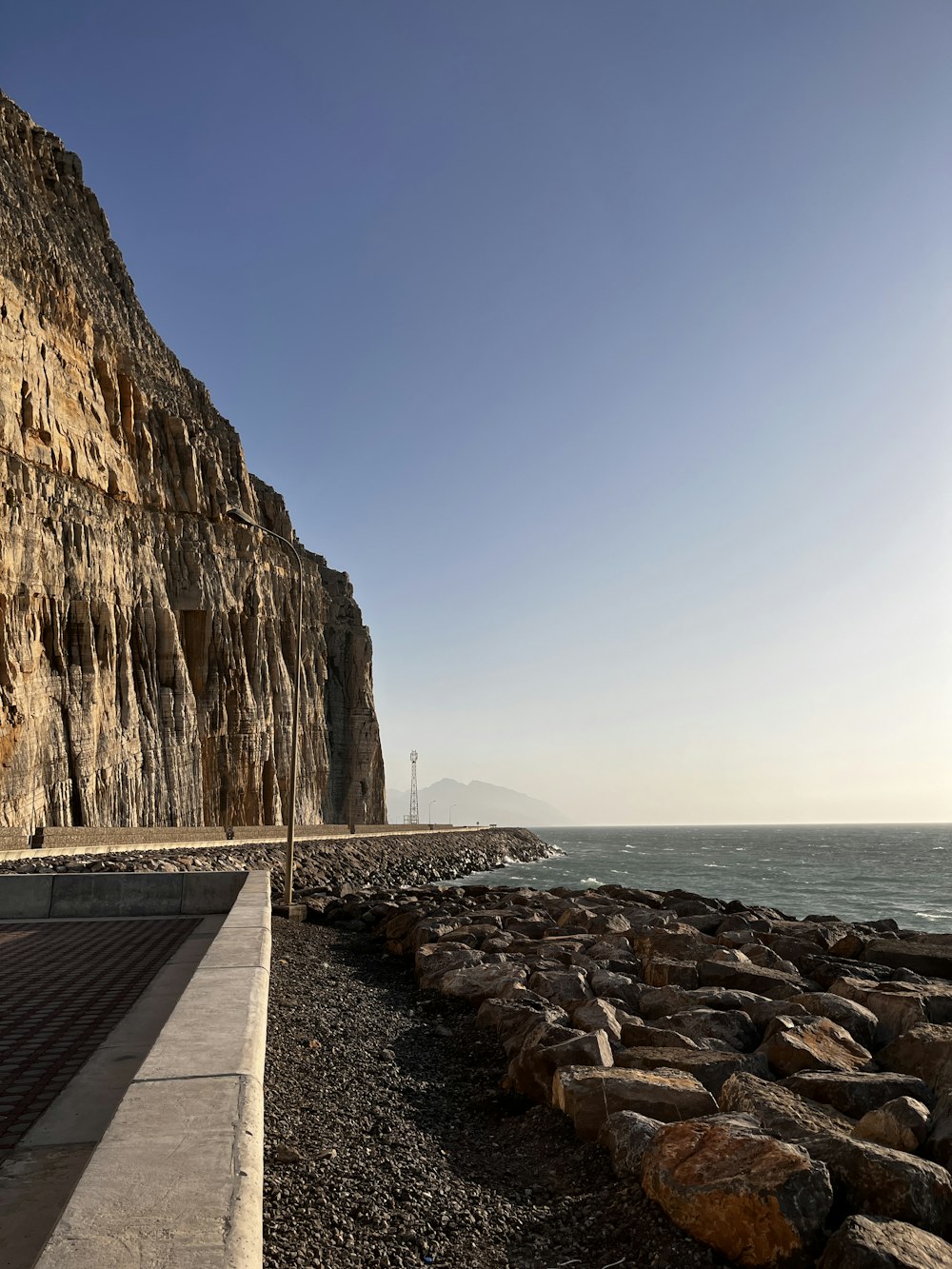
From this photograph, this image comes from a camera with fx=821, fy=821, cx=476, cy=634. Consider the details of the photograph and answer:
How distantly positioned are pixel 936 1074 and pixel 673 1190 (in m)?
4.56

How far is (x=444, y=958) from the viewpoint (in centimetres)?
1225

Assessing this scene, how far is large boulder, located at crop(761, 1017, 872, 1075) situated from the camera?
7.69 m

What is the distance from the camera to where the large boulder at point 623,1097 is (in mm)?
6133

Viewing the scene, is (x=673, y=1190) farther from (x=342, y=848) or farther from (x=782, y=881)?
(x=782, y=881)

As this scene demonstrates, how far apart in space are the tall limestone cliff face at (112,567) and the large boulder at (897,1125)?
30.2 meters

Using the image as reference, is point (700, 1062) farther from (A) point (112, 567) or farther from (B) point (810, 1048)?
(A) point (112, 567)

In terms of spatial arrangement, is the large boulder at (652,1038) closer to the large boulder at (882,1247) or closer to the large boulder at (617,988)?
the large boulder at (617,988)

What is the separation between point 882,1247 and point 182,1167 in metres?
3.46

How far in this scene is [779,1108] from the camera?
20.1 ft

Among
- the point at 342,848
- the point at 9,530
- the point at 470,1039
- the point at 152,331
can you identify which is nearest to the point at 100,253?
the point at 152,331

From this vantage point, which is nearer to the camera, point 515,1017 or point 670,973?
point 515,1017

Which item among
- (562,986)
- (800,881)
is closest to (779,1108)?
(562,986)

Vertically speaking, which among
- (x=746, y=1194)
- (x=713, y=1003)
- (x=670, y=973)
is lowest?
(x=670, y=973)

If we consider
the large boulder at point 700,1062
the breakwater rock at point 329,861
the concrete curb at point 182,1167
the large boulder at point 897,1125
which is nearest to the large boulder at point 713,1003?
the large boulder at point 700,1062
